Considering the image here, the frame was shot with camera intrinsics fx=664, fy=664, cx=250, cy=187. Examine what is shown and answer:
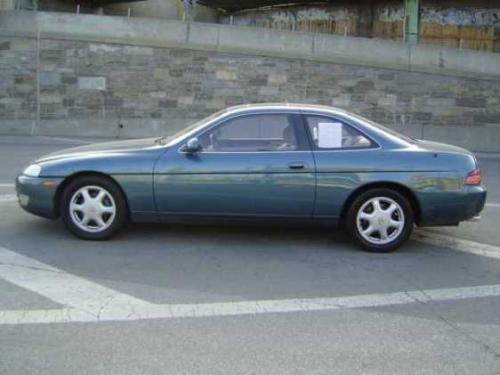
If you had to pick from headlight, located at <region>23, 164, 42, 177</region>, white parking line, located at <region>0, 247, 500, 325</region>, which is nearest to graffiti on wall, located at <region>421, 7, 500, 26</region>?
white parking line, located at <region>0, 247, 500, 325</region>

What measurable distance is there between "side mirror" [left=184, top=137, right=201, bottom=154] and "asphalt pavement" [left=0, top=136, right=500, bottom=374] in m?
0.92

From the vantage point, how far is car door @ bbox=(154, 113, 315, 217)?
6.21 metres

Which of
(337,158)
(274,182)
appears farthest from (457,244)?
(274,182)

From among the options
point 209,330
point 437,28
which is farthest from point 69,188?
point 437,28

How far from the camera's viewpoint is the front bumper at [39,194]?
634cm

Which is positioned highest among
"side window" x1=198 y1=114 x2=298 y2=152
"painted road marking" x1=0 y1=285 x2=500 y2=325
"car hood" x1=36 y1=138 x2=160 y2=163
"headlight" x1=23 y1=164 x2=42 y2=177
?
"side window" x1=198 y1=114 x2=298 y2=152

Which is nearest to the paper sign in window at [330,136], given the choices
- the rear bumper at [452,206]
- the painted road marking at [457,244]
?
the rear bumper at [452,206]

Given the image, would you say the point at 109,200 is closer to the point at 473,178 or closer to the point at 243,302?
the point at 243,302

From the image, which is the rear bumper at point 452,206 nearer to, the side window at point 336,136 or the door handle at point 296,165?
the side window at point 336,136

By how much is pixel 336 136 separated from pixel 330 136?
6 cm

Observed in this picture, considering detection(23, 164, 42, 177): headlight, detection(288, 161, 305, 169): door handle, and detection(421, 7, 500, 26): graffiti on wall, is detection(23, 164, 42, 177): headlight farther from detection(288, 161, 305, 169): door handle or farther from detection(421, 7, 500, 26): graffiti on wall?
detection(421, 7, 500, 26): graffiti on wall

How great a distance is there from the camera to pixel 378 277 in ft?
18.2

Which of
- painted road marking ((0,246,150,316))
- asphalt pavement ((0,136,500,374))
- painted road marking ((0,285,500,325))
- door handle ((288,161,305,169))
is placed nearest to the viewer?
asphalt pavement ((0,136,500,374))

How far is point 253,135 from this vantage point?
6418mm
